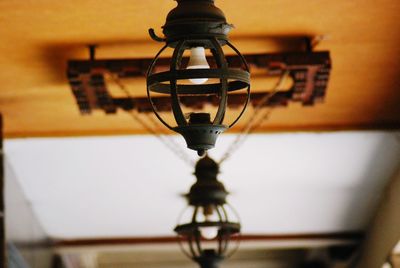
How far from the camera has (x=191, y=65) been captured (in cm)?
327

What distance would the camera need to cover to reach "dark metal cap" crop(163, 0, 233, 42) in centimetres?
324

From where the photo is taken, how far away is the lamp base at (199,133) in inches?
127

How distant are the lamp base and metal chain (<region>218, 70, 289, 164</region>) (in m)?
3.35

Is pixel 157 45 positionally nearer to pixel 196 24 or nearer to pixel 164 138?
pixel 164 138

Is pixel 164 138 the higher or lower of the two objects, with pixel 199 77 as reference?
higher

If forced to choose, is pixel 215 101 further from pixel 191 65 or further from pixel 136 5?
pixel 191 65

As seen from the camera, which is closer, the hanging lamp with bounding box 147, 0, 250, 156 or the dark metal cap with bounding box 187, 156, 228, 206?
the hanging lamp with bounding box 147, 0, 250, 156

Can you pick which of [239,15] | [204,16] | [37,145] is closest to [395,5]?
[239,15]

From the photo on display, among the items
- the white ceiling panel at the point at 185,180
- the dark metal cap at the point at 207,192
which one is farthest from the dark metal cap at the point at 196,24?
the white ceiling panel at the point at 185,180

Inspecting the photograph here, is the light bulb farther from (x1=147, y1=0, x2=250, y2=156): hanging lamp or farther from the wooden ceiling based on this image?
the wooden ceiling

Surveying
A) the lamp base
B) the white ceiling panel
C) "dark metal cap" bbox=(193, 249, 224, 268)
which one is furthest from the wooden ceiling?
the lamp base

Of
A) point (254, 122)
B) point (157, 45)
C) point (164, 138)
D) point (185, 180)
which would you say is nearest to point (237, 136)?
point (254, 122)

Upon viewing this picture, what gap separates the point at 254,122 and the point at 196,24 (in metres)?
4.81

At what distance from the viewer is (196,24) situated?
3.24 m
